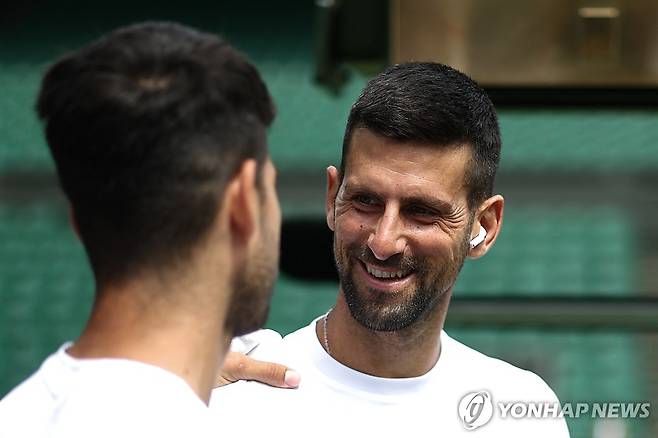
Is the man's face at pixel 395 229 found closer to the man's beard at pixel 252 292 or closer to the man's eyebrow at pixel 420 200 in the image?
the man's eyebrow at pixel 420 200

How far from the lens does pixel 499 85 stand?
3.11 metres

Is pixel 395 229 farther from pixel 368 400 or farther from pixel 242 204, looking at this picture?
pixel 242 204

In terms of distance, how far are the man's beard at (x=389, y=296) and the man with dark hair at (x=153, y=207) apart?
2.76 ft

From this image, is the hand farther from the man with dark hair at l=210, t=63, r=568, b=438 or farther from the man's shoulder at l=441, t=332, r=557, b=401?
the man's shoulder at l=441, t=332, r=557, b=401

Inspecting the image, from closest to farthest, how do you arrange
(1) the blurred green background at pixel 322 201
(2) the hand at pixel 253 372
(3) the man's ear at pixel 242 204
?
1. (3) the man's ear at pixel 242 204
2. (2) the hand at pixel 253 372
3. (1) the blurred green background at pixel 322 201

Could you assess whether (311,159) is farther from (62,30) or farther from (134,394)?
(134,394)

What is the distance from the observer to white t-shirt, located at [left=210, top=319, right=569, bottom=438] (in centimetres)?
236

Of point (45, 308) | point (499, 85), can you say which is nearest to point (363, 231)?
point (499, 85)

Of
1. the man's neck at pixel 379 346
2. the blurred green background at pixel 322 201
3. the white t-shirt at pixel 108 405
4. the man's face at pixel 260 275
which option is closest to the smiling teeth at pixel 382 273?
the man's neck at pixel 379 346

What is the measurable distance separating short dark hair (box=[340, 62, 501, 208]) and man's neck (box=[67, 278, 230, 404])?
3.29 ft

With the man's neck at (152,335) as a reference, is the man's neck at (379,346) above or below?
below

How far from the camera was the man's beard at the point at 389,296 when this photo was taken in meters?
2.41

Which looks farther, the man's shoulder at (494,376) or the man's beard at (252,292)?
the man's shoulder at (494,376)

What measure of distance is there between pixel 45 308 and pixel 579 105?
143 inches
